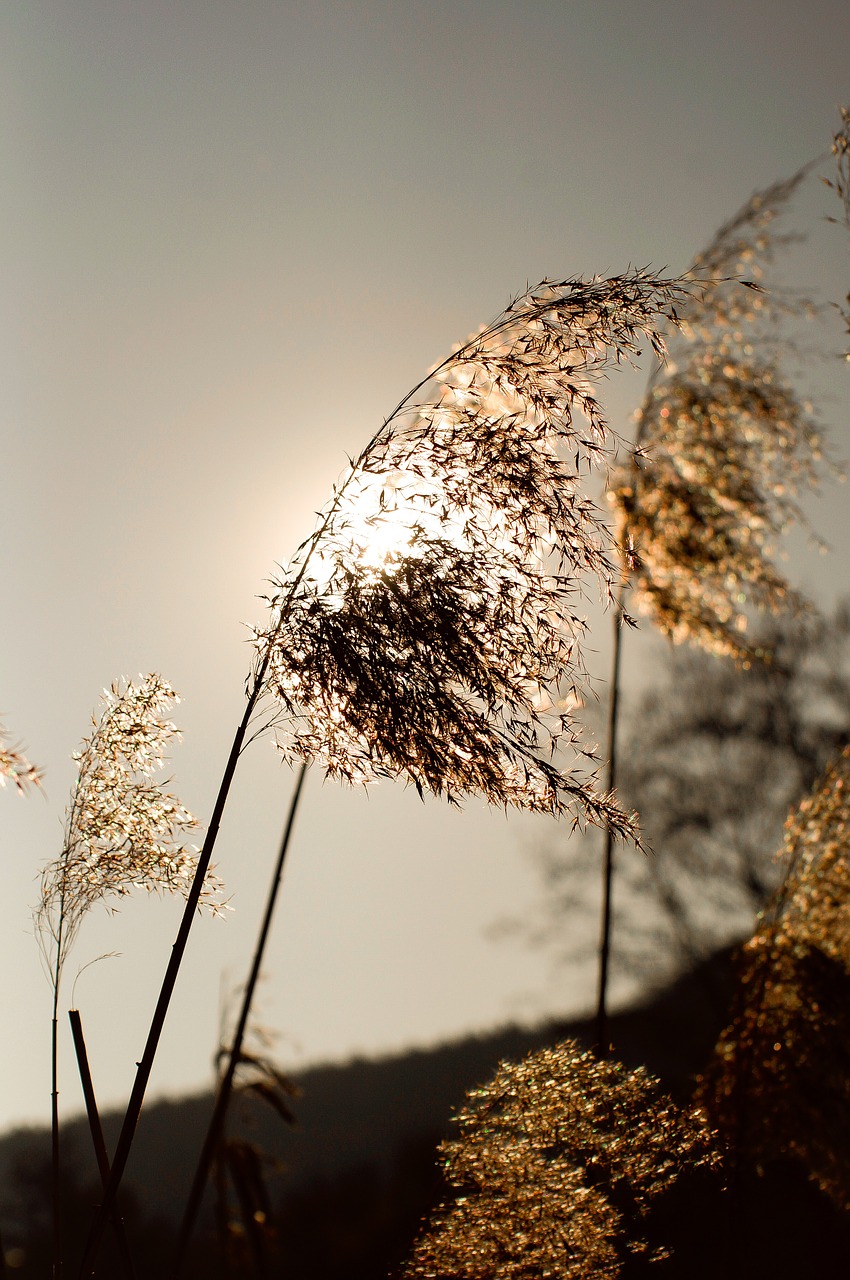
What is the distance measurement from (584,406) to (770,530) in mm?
2859

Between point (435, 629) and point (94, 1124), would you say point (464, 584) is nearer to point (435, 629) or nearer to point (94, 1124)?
point (435, 629)

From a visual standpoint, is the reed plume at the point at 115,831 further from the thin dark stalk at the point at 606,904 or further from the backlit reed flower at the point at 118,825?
the thin dark stalk at the point at 606,904

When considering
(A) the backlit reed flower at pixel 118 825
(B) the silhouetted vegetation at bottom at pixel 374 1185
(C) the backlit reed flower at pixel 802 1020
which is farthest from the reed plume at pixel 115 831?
(C) the backlit reed flower at pixel 802 1020

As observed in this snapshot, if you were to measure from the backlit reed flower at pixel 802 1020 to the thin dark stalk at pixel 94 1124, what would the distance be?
2.90m

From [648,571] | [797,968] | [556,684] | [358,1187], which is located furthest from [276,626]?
[358,1187]

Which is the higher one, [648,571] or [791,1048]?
[648,571]

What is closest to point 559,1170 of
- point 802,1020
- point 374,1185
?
point 802,1020

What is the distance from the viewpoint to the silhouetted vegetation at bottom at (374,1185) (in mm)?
3447

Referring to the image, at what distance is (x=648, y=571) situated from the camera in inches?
171

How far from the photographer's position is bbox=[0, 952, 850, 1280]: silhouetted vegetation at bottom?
11.3ft

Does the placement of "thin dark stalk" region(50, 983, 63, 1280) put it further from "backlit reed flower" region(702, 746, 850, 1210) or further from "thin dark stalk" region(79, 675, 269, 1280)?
"backlit reed flower" region(702, 746, 850, 1210)

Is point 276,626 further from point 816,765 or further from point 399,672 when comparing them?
point 816,765

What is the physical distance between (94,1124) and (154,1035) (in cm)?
29

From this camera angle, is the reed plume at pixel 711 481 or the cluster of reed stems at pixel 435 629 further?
the reed plume at pixel 711 481
